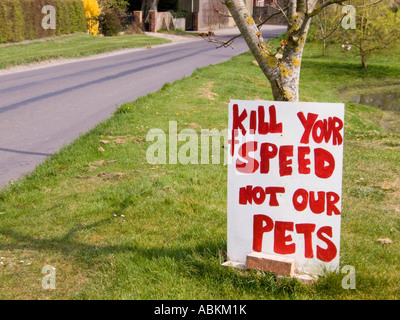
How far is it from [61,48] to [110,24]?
409 inches

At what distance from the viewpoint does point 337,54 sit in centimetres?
3244

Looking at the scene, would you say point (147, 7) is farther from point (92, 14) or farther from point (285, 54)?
point (285, 54)

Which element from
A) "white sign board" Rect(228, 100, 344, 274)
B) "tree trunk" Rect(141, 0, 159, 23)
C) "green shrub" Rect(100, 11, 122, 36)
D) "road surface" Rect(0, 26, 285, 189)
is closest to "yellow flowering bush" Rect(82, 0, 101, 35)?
"green shrub" Rect(100, 11, 122, 36)

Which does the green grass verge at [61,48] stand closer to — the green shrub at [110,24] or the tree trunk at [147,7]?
the green shrub at [110,24]

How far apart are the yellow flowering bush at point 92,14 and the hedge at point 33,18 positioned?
811 millimetres

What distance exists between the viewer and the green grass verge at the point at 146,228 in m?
3.82

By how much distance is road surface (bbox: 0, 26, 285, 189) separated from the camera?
861 cm

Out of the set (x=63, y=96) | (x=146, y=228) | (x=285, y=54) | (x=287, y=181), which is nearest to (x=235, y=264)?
(x=287, y=181)

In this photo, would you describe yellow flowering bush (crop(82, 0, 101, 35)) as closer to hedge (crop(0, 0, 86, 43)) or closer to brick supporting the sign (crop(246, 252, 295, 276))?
hedge (crop(0, 0, 86, 43))

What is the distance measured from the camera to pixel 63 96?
13.3m

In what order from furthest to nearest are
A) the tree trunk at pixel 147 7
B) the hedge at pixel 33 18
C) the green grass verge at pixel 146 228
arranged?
the tree trunk at pixel 147 7 → the hedge at pixel 33 18 → the green grass verge at pixel 146 228

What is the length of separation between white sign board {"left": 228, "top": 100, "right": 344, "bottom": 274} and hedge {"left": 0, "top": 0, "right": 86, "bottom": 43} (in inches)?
903

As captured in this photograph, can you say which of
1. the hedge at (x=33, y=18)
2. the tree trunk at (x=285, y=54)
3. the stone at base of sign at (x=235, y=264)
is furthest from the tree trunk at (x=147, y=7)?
the stone at base of sign at (x=235, y=264)

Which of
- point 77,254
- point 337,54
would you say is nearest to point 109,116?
point 77,254
